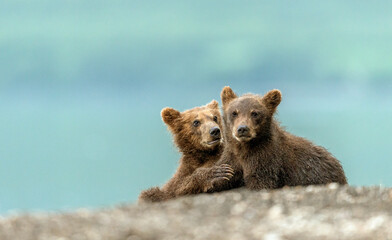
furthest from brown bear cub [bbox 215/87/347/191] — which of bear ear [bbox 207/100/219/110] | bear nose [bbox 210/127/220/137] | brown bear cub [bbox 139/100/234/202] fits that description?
bear ear [bbox 207/100/219/110]

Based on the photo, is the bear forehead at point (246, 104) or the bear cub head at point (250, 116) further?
the bear forehead at point (246, 104)

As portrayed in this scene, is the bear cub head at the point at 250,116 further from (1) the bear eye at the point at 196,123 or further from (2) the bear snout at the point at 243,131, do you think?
(1) the bear eye at the point at 196,123

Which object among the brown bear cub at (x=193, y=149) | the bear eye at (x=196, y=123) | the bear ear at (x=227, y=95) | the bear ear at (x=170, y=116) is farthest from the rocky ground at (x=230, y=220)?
the bear ear at (x=170, y=116)

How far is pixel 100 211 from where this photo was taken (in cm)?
829

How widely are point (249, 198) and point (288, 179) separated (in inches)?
101

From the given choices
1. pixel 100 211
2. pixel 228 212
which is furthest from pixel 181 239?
pixel 100 211

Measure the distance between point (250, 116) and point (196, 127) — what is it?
181 cm

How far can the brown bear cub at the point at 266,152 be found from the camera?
11.0 meters

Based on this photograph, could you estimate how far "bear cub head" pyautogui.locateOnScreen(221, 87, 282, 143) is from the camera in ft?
36.0

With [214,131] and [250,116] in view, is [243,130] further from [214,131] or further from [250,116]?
[214,131]

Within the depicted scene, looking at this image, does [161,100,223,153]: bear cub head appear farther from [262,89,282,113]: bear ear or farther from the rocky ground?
the rocky ground

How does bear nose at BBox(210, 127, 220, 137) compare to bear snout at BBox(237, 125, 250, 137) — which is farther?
bear nose at BBox(210, 127, 220, 137)

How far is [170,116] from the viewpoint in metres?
13.2

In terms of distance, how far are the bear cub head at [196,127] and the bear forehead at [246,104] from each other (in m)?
0.97
